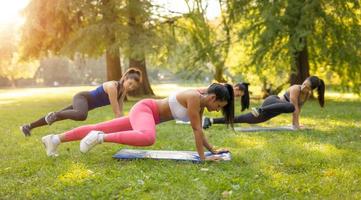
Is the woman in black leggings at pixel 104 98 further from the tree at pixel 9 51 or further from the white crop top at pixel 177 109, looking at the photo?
the tree at pixel 9 51

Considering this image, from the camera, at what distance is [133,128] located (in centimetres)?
580

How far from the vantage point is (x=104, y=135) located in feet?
18.4

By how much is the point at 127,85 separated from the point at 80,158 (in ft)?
4.28

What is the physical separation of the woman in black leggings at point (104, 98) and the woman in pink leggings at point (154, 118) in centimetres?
87

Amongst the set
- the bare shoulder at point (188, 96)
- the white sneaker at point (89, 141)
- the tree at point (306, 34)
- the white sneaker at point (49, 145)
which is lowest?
the white sneaker at point (49, 145)

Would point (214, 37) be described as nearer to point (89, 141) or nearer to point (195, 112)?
point (195, 112)

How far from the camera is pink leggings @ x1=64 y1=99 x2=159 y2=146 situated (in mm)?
5551

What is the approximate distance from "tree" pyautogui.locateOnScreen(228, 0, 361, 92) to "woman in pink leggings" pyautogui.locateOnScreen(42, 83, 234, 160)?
11792 mm

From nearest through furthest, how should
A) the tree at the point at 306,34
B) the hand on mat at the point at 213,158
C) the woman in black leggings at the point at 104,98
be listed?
the hand on mat at the point at 213,158
the woman in black leggings at the point at 104,98
the tree at the point at 306,34

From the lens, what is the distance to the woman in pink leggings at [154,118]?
5.51m

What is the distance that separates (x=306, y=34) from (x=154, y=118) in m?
11.9

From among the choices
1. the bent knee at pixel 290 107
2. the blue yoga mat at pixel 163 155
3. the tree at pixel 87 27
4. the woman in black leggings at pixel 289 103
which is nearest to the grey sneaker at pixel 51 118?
the blue yoga mat at pixel 163 155

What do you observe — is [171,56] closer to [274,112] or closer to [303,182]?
[274,112]

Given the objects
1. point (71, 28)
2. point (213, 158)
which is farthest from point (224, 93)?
point (71, 28)
